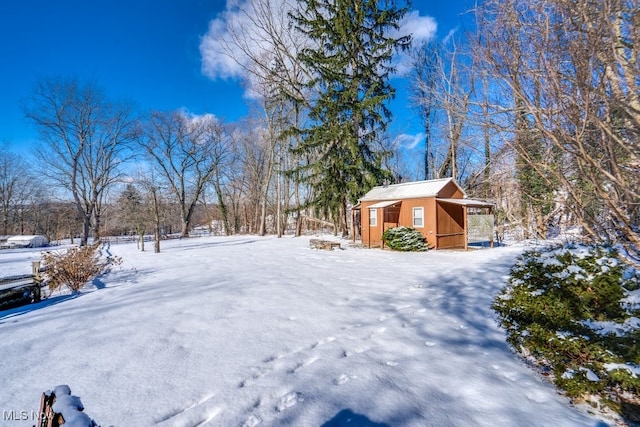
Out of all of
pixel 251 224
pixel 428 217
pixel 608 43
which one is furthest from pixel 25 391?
pixel 251 224

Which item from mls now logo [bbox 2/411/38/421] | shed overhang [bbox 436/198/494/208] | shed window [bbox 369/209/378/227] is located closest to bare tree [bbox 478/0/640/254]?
mls now logo [bbox 2/411/38/421]

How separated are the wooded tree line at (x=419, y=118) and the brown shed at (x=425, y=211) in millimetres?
1813

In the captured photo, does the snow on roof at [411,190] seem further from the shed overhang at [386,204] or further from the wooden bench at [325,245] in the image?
the wooden bench at [325,245]

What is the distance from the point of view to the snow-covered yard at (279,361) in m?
2.18

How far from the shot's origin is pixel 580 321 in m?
3.78

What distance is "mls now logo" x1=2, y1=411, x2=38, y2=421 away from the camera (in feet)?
6.93

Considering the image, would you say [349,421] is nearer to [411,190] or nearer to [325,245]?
[325,245]

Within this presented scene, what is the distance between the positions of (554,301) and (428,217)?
8.77 m

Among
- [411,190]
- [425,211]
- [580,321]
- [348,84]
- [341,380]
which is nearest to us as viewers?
[341,380]

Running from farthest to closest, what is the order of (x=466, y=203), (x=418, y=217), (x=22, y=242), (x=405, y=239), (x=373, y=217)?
(x=22, y=242) → (x=373, y=217) → (x=418, y=217) → (x=405, y=239) → (x=466, y=203)

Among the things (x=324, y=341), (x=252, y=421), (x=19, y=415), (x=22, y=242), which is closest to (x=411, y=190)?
(x=324, y=341)

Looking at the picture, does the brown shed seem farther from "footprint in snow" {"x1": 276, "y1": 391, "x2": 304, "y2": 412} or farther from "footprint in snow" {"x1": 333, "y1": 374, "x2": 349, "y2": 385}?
"footprint in snow" {"x1": 276, "y1": 391, "x2": 304, "y2": 412}

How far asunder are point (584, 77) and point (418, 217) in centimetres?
1118

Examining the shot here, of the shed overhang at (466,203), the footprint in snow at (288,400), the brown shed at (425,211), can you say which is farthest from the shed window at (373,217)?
the footprint in snow at (288,400)
